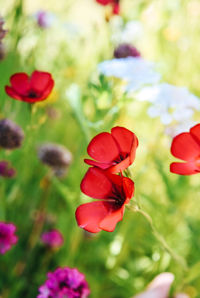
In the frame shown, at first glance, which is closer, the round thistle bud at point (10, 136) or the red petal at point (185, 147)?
the red petal at point (185, 147)

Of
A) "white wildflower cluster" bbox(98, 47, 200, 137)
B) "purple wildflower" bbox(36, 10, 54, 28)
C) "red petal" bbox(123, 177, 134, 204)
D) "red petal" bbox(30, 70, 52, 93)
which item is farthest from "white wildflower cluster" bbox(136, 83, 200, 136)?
"purple wildflower" bbox(36, 10, 54, 28)

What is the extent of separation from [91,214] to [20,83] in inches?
8.0

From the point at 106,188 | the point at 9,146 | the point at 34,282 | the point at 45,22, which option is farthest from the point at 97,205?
the point at 45,22

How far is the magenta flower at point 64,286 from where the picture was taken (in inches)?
12.8

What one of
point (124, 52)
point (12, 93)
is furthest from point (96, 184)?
point (124, 52)

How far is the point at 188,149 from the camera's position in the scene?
0.99ft

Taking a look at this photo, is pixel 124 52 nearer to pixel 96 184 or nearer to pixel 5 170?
pixel 5 170

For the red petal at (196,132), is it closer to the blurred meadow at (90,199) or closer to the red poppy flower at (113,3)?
the blurred meadow at (90,199)

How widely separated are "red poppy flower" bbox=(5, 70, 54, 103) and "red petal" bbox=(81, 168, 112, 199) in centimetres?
15

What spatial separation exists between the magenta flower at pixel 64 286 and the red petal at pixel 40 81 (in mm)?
199

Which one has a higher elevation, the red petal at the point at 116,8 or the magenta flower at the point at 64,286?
the red petal at the point at 116,8

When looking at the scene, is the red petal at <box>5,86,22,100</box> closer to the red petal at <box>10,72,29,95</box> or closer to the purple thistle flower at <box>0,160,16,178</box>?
the red petal at <box>10,72,29,95</box>

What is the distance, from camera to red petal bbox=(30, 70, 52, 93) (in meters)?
0.41

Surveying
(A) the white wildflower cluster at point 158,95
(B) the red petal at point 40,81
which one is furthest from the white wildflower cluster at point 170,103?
(B) the red petal at point 40,81
